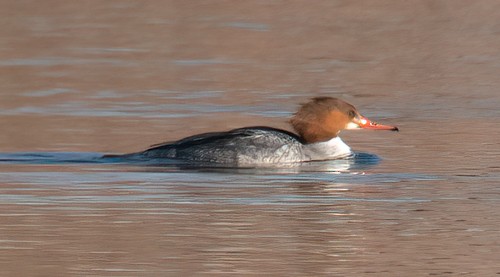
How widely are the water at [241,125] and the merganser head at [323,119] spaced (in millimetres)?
396

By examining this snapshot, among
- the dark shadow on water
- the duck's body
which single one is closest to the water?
the dark shadow on water

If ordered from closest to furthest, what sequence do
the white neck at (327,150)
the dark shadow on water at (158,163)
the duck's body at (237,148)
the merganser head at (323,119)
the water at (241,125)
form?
the water at (241,125), the dark shadow on water at (158,163), the duck's body at (237,148), the white neck at (327,150), the merganser head at (323,119)

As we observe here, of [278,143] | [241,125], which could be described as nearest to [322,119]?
[278,143]

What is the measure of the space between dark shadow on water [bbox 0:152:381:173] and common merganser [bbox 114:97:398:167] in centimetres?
9

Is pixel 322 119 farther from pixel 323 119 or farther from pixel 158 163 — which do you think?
pixel 158 163

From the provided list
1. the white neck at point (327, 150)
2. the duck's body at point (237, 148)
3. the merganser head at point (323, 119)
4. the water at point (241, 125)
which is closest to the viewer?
the water at point (241, 125)

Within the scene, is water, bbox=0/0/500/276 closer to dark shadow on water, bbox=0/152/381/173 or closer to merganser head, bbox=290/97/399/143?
dark shadow on water, bbox=0/152/381/173

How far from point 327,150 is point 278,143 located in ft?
1.70

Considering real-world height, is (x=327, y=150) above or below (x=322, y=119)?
below

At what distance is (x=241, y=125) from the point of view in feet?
49.8

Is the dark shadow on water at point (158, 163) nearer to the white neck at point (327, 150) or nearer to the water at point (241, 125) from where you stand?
the water at point (241, 125)

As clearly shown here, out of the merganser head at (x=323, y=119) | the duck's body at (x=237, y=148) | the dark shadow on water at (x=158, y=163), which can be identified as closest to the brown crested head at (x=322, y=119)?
the merganser head at (x=323, y=119)

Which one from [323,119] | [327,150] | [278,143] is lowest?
[327,150]

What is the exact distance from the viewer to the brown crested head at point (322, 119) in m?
13.5
